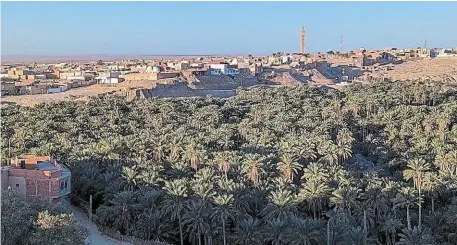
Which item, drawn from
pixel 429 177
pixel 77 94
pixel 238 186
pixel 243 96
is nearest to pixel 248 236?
pixel 238 186

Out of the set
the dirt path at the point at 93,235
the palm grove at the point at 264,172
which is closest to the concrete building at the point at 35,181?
the dirt path at the point at 93,235

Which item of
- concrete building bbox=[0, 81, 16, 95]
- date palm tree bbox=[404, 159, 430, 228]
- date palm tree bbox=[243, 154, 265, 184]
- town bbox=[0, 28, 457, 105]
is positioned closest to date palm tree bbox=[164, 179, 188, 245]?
date palm tree bbox=[243, 154, 265, 184]

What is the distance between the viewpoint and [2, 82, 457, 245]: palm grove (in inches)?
1033

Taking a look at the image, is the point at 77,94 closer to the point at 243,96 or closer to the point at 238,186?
the point at 243,96

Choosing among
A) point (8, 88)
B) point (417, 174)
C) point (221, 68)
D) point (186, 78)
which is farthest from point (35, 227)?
point (221, 68)

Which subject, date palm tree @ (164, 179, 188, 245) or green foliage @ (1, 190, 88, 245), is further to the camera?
date palm tree @ (164, 179, 188, 245)

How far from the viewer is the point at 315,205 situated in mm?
28734

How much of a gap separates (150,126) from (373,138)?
20.7 metres

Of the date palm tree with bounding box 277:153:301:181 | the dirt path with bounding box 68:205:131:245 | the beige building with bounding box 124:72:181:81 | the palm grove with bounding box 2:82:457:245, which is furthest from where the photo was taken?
the beige building with bounding box 124:72:181:81

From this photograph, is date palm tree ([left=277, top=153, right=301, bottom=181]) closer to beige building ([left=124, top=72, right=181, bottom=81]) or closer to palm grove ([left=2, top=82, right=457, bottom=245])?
palm grove ([left=2, top=82, right=457, bottom=245])

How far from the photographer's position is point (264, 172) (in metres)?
31.8

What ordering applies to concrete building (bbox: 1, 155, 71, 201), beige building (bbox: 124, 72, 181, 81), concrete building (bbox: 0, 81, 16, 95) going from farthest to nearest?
beige building (bbox: 124, 72, 181, 81) < concrete building (bbox: 0, 81, 16, 95) < concrete building (bbox: 1, 155, 71, 201)

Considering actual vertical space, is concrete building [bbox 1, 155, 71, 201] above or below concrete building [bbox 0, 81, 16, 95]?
below

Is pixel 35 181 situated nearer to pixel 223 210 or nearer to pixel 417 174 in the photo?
pixel 223 210
